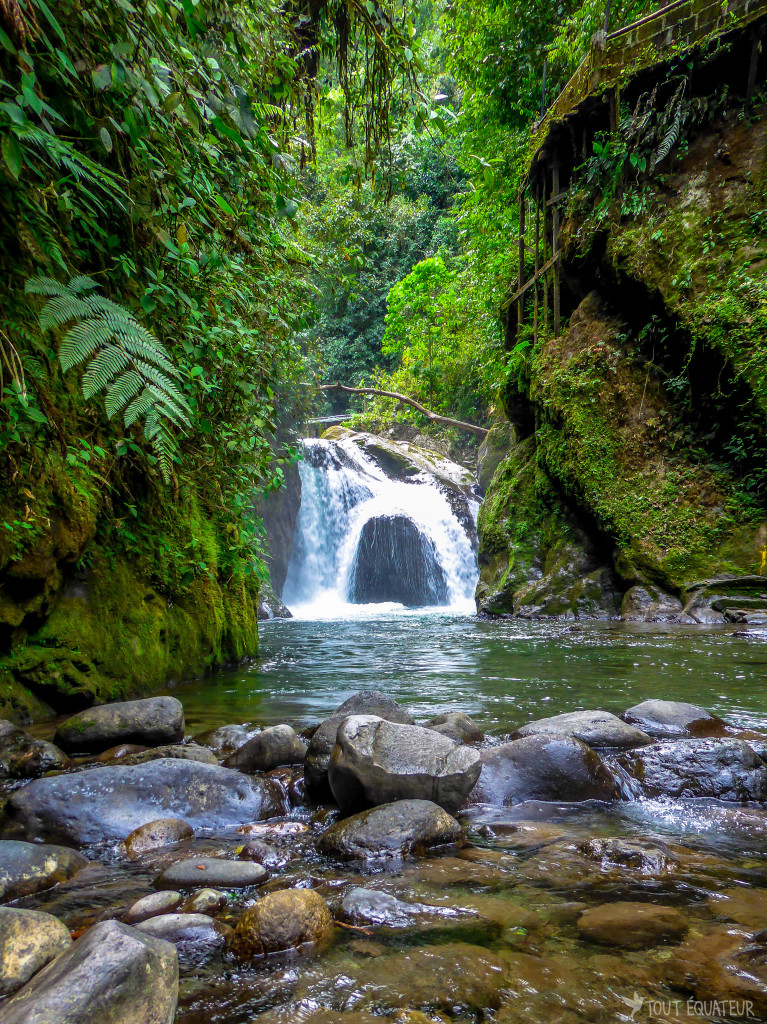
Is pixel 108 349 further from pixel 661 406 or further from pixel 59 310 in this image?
pixel 661 406

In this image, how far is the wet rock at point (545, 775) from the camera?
111 inches

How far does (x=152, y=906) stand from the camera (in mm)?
1814

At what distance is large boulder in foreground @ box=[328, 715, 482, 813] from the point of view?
2555 mm

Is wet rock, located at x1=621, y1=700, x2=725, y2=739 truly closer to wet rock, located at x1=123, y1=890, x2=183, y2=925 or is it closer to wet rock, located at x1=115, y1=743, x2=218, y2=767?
wet rock, located at x1=115, y1=743, x2=218, y2=767

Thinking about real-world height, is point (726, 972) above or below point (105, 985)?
below

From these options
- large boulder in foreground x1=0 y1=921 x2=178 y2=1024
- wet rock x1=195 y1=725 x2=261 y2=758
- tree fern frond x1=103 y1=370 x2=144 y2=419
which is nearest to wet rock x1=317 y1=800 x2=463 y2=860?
large boulder in foreground x1=0 y1=921 x2=178 y2=1024

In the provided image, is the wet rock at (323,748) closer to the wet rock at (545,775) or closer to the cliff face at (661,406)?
the wet rock at (545,775)

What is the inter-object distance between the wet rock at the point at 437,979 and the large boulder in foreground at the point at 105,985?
0.46m

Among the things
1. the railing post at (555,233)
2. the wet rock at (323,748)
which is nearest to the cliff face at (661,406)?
the railing post at (555,233)

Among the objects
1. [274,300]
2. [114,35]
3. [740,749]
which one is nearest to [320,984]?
[740,749]

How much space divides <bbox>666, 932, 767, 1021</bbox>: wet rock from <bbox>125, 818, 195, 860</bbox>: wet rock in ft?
5.86

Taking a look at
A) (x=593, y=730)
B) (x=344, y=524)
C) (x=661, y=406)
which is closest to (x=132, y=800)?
(x=593, y=730)

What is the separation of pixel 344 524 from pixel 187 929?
54.7 feet

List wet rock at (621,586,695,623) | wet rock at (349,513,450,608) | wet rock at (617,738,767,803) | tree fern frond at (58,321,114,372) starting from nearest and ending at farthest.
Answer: tree fern frond at (58,321,114,372) → wet rock at (617,738,767,803) → wet rock at (621,586,695,623) → wet rock at (349,513,450,608)
